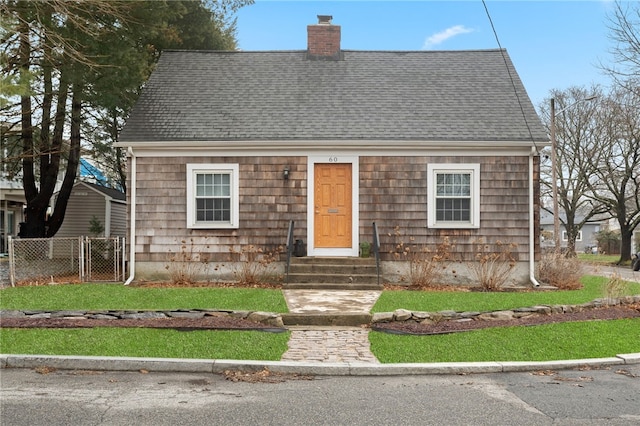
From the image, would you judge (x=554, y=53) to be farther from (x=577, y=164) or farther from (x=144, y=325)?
(x=577, y=164)

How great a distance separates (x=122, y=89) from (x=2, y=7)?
5.36m

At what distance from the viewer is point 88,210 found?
23.0m

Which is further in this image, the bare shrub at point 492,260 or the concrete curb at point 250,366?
the bare shrub at point 492,260

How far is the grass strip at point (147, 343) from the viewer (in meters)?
6.46

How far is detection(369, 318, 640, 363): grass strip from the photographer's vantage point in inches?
259

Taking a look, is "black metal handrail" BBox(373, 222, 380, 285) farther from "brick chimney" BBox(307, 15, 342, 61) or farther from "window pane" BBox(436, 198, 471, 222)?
"brick chimney" BBox(307, 15, 342, 61)

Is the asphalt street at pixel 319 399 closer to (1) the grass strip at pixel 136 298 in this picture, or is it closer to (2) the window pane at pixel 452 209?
(1) the grass strip at pixel 136 298

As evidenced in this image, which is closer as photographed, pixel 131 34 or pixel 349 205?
pixel 349 205

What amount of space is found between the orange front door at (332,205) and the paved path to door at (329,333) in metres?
1.94

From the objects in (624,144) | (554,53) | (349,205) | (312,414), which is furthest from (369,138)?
(624,144)

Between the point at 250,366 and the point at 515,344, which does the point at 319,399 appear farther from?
the point at 515,344

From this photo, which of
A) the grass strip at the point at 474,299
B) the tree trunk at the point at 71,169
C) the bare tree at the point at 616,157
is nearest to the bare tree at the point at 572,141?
the bare tree at the point at 616,157

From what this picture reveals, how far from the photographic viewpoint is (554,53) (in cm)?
1266

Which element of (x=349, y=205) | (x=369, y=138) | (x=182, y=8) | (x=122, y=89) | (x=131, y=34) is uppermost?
(x=182, y=8)
